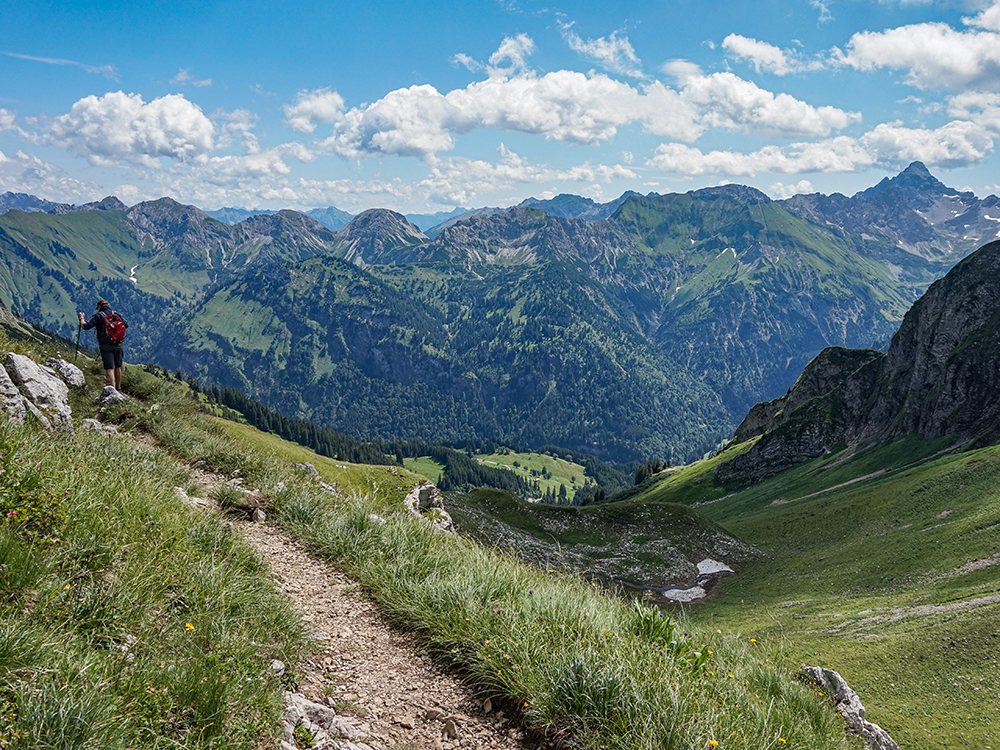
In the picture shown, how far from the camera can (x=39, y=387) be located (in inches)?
558

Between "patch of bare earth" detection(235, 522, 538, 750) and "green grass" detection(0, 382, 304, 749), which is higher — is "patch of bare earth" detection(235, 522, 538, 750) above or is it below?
below

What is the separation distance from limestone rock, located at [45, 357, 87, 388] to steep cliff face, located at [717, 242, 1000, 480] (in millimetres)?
Result: 103156

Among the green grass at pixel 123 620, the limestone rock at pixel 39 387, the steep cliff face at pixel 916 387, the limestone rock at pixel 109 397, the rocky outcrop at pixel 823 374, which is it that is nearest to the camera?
the green grass at pixel 123 620

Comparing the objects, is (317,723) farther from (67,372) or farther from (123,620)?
(67,372)

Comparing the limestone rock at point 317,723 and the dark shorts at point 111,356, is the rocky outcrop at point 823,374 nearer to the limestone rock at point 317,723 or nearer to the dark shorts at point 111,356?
the dark shorts at point 111,356

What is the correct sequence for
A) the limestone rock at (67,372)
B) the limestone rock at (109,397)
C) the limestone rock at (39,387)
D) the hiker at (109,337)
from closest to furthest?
1. the limestone rock at (39,387)
2. the limestone rock at (109,397)
3. the limestone rock at (67,372)
4. the hiker at (109,337)

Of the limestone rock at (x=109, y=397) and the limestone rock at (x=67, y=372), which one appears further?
the limestone rock at (x=67, y=372)

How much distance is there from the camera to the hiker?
63.7 feet

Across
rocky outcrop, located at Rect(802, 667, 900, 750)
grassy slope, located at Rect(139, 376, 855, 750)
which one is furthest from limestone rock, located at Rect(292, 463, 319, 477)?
rocky outcrop, located at Rect(802, 667, 900, 750)

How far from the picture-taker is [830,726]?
24.7 ft

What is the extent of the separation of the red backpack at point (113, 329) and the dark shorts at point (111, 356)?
23cm

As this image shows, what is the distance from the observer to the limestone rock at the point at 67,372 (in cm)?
1802

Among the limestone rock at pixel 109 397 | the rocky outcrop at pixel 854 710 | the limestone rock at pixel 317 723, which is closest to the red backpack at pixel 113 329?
the limestone rock at pixel 109 397

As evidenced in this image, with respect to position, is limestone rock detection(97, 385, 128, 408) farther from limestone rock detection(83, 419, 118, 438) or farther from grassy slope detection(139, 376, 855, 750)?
grassy slope detection(139, 376, 855, 750)
